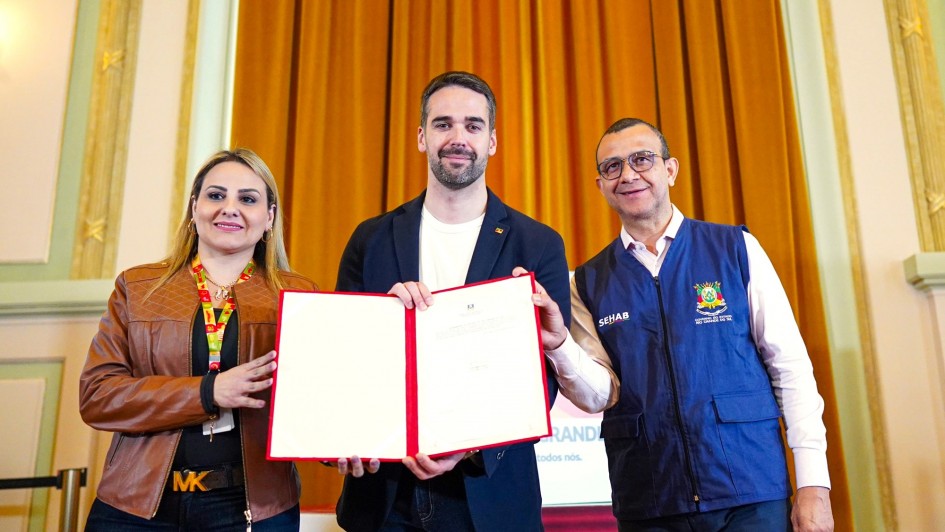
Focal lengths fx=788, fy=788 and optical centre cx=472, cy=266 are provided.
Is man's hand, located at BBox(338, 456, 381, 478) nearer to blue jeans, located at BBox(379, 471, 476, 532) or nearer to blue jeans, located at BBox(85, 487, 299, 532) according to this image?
blue jeans, located at BBox(379, 471, 476, 532)

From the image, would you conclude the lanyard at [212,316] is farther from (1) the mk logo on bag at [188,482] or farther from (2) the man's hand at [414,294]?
(2) the man's hand at [414,294]

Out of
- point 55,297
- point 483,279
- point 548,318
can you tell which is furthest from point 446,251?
point 55,297

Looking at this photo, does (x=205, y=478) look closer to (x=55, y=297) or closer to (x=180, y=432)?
(x=180, y=432)

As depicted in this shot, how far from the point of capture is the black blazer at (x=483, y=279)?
1.60m

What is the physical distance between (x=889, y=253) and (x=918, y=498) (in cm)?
96

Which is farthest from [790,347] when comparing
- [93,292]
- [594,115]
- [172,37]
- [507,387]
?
[172,37]

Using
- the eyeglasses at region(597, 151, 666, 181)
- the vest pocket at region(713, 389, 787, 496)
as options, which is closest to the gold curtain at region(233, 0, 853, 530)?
the eyeglasses at region(597, 151, 666, 181)

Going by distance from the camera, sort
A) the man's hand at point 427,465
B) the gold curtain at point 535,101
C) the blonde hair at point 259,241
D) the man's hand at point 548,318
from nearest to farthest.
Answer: the man's hand at point 427,465 → the man's hand at point 548,318 → the blonde hair at point 259,241 → the gold curtain at point 535,101

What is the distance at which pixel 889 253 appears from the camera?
10.5 feet

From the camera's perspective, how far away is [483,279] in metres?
1.74

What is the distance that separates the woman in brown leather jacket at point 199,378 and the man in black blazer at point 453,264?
0.71 feet

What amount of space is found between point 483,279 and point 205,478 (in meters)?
0.75

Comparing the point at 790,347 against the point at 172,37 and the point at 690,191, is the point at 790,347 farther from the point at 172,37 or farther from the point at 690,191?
the point at 172,37

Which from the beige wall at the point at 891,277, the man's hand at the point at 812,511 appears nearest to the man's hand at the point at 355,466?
the man's hand at the point at 812,511
